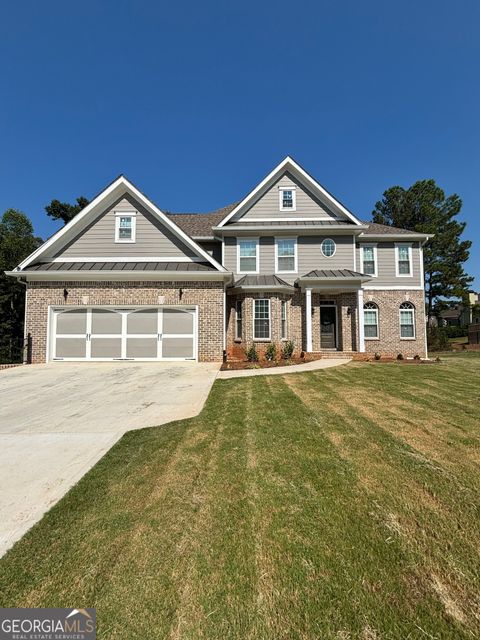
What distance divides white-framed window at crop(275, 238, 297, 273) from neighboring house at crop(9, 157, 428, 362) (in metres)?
0.05

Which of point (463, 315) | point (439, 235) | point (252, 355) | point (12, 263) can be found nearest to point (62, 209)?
point (12, 263)

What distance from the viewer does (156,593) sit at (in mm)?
1961

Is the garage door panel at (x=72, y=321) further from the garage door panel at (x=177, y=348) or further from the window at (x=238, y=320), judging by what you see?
the window at (x=238, y=320)

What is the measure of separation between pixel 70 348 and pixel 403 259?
1743 centimetres

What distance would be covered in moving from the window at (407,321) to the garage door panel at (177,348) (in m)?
11.5

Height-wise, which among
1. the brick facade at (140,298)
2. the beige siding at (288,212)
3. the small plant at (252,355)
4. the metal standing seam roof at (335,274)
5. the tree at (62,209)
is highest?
the tree at (62,209)

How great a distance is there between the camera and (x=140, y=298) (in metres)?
13.4

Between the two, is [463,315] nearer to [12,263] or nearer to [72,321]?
[72,321]

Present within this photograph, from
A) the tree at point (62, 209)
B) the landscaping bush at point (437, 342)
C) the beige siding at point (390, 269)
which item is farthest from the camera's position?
the tree at point (62, 209)

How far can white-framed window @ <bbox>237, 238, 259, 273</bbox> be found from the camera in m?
16.1

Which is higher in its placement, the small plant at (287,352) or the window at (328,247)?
the window at (328,247)

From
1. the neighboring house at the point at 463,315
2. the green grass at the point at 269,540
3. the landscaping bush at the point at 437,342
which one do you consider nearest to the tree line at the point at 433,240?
the landscaping bush at the point at 437,342

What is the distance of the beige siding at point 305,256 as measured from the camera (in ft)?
52.8

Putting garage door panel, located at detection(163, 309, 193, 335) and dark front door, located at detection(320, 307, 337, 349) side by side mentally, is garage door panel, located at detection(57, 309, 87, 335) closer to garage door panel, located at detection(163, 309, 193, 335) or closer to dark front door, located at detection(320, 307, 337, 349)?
garage door panel, located at detection(163, 309, 193, 335)
